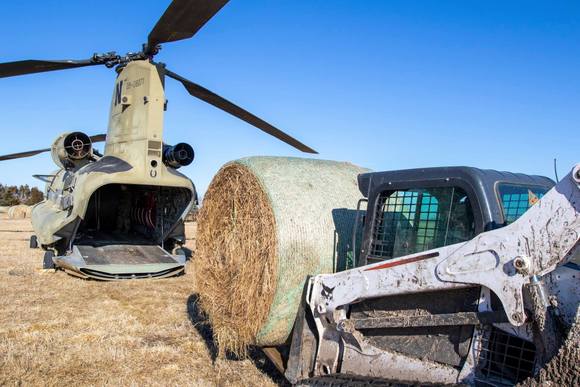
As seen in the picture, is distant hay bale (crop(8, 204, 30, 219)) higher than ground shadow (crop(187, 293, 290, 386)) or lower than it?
lower

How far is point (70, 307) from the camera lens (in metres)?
6.58

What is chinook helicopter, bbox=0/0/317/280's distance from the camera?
9250mm

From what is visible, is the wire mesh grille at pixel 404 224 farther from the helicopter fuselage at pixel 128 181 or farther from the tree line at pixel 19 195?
the tree line at pixel 19 195

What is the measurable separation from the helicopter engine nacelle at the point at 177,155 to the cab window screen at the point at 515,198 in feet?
25.6

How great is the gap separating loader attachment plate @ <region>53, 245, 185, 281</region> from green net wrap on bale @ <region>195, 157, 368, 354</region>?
4994 millimetres

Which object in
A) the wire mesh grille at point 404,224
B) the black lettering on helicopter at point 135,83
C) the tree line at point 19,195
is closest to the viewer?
the wire mesh grille at point 404,224

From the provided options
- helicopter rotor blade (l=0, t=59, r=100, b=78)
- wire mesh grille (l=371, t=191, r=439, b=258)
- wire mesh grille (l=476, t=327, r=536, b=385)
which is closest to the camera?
wire mesh grille (l=476, t=327, r=536, b=385)

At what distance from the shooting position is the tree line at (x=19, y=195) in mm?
51984

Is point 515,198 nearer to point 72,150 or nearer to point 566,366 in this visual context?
point 566,366

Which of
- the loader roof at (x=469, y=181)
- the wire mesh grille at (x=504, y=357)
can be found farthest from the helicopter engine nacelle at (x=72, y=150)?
the wire mesh grille at (x=504, y=357)

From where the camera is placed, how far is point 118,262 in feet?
31.0

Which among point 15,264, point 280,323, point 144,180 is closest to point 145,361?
point 280,323

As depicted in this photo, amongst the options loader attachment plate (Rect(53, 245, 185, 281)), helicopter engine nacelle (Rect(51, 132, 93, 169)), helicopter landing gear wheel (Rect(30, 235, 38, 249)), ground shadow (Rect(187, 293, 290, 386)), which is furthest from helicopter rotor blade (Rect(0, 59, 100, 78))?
helicopter landing gear wheel (Rect(30, 235, 38, 249))

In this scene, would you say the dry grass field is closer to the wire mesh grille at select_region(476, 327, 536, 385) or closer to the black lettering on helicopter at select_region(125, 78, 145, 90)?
the wire mesh grille at select_region(476, 327, 536, 385)
